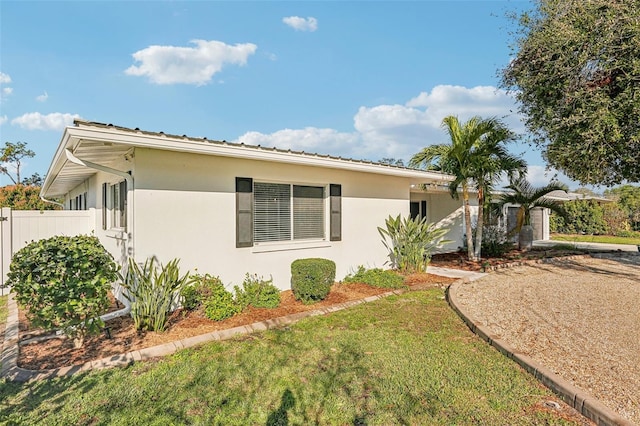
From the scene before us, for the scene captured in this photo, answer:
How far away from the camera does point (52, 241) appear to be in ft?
14.1

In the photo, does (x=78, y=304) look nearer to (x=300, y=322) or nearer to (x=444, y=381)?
(x=300, y=322)

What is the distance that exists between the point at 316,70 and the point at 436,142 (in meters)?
5.97

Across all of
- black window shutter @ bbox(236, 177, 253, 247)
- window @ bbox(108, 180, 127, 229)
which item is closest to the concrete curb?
black window shutter @ bbox(236, 177, 253, 247)

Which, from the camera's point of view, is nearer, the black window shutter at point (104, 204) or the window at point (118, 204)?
the window at point (118, 204)

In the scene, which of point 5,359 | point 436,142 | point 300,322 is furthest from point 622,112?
point 5,359

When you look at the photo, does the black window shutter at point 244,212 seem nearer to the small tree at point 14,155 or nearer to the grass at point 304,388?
the grass at point 304,388

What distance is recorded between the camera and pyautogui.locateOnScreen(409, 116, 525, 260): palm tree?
33.7 feet

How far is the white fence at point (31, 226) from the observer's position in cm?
806

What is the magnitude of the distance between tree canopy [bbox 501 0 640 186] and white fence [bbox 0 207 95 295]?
12375mm

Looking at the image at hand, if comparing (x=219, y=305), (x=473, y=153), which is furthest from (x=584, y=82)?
(x=219, y=305)

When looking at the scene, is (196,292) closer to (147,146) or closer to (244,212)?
(244,212)

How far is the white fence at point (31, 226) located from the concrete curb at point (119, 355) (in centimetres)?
298

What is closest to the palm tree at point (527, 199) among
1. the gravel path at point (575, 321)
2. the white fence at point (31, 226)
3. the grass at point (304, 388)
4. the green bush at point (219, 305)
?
the gravel path at point (575, 321)

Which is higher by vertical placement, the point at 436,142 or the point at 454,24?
the point at 454,24
